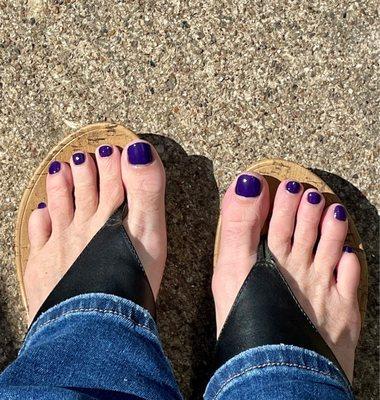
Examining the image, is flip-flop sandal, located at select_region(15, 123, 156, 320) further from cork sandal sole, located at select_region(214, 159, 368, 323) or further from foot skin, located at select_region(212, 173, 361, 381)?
cork sandal sole, located at select_region(214, 159, 368, 323)

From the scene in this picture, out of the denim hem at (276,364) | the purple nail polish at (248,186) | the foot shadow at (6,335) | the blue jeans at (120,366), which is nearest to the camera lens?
the blue jeans at (120,366)

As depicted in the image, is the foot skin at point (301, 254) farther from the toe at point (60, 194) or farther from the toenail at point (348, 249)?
the toe at point (60, 194)

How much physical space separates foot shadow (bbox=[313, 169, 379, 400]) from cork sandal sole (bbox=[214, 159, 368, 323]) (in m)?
0.03

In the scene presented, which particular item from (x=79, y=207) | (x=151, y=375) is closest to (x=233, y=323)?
(x=151, y=375)

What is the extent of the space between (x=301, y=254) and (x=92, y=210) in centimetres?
52

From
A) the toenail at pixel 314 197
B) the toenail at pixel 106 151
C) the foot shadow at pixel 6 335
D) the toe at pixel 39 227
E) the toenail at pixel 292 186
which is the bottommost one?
the foot shadow at pixel 6 335

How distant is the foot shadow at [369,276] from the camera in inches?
61.2

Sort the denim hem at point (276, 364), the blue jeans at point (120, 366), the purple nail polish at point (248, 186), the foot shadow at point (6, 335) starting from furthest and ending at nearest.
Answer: the foot shadow at point (6, 335) → the purple nail polish at point (248, 186) → the denim hem at point (276, 364) → the blue jeans at point (120, 366)

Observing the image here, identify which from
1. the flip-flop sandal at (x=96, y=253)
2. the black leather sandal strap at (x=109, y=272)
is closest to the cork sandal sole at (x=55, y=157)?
the flip-flop sandal at (x=96, y=253)

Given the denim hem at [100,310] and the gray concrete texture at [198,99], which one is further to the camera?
the gray concrete texture at [198,99]

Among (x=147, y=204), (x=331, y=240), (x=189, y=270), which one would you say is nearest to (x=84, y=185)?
(x=147, y=204)

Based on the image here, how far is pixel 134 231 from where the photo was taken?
4.99 ft

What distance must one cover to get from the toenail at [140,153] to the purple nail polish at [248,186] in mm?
217

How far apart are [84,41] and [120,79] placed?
5.1 inches
